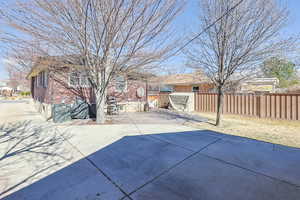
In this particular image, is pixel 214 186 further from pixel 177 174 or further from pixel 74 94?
pixel 74 94

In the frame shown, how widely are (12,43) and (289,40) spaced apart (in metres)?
9.54

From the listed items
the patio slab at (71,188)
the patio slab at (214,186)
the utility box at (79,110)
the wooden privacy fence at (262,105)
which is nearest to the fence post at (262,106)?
the wooden privacy fence at (262,105)

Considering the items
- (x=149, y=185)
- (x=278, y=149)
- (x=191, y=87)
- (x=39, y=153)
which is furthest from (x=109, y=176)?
(x=191, y=87)

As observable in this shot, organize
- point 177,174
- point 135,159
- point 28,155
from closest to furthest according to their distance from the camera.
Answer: point 177,174
point 135,159
point 28,155

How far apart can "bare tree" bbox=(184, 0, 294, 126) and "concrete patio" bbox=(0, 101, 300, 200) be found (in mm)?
3150

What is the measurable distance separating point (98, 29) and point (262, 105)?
929 centimetres

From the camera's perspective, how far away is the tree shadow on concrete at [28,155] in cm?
265

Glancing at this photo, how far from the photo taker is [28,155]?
362 cm

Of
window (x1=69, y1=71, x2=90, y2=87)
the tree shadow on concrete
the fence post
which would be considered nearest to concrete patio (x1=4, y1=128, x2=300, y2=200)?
the tree shadow on concrete

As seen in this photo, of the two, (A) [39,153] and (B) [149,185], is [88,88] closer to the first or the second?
(A) [39,153]

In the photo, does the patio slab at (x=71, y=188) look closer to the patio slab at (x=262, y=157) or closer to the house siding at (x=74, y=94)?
the patio slab at (x=262, y=157)

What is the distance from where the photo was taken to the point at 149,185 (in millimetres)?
2471

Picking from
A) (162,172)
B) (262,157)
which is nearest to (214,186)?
(162,172)

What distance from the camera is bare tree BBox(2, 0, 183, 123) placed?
5082 millimetres
